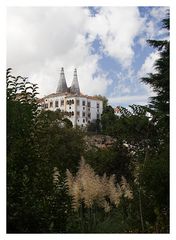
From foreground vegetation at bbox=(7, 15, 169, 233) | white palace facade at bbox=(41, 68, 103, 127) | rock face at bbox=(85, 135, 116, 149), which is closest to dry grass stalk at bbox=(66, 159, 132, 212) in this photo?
foreground vegetation at bbox=(7, 15, 169, 233)

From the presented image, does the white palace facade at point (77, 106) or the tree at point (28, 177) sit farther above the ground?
the white palace facade at point (77, 106)

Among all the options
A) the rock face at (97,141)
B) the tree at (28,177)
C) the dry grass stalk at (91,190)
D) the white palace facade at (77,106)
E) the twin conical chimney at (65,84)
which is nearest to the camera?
the tree at (28,177)

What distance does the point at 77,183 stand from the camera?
5.85 metres

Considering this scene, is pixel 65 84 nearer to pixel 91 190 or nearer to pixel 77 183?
pixel 77 183

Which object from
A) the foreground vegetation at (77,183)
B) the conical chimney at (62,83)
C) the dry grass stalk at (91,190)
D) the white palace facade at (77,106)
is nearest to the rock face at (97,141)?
the white palace facade at (77,106)

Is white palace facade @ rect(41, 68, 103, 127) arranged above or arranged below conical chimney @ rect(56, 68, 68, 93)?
below

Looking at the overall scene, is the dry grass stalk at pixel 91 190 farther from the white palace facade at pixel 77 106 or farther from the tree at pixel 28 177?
the white palace facade at pixel 77 106

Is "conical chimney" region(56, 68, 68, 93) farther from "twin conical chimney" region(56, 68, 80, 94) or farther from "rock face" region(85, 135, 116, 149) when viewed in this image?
"rock face" region(85, 135, 116, 149)

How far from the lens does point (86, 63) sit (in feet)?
19.0

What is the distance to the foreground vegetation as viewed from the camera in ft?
13.6

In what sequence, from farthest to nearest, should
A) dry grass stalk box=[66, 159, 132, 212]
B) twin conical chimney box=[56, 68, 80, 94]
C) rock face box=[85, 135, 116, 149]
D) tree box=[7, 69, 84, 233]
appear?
1. rock face box=[85, 135, 116, 149]
2. twin conical chimney box=[56, 68, 80, 94]
3. dry grass stalk box=[66, 159, 132, 212]
4. tree box=[7, 69, 84, 233]

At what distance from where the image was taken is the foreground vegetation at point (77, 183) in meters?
4.14

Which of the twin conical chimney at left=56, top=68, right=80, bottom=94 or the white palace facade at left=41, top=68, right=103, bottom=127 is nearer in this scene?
the twin conical chimney at left=56, top=68, right=80, bottom=94
